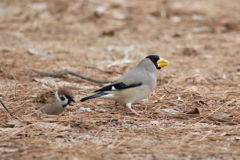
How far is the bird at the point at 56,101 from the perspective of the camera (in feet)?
16.5

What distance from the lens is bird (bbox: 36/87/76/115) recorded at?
5.04 meters

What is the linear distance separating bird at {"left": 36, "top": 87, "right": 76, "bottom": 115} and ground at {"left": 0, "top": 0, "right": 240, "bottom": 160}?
117mm

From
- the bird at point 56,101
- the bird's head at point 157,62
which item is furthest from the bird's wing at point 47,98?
the bird's head at point 157,62

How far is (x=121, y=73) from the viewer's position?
25.0 ft

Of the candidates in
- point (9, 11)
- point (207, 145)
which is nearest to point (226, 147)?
point (207, 145)

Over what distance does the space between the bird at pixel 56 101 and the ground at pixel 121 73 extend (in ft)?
0.38

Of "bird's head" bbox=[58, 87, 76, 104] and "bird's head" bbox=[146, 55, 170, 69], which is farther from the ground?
"bird's head" bbox=[146, 55, 170, 69]

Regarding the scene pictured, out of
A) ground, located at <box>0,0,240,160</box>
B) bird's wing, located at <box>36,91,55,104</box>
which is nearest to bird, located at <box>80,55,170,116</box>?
ground, located at <box>0,0,240,160</box>

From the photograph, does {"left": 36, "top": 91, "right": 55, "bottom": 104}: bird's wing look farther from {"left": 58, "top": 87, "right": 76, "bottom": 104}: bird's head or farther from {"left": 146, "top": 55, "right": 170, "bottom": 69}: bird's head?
Answer: {"left": 146, "top": 55, "right": 170, "bottom": 69}: bird's head

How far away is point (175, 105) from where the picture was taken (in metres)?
5.68

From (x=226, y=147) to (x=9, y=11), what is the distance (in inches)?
378

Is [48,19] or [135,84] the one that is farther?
[48,19]

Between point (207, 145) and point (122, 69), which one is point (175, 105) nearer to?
point (207, 145)

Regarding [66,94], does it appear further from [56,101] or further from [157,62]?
[157,62]
